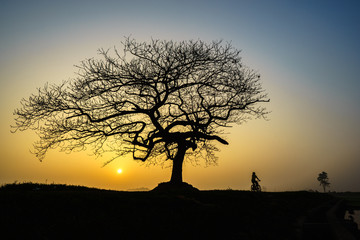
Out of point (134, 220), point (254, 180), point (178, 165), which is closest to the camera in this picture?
point (134, 220)

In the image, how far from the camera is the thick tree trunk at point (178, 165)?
19.2 metres

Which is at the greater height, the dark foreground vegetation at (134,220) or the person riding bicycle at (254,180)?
the person riding bicycle at (254,180)

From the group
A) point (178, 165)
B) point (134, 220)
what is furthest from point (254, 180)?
point (134, 220)

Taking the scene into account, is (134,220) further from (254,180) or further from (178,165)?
(254,180)

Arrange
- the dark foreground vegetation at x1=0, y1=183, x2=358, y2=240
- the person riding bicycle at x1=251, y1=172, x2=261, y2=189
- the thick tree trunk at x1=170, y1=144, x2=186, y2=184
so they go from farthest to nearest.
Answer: the person riding bicycle at x1=251, y1=172, x2=261, y2=189
the thick tree trunk at x1=170, y1=144, x2=186, y2=184
the dark foreground vegetation at x1=0, y1=183, x2=358, y2=240

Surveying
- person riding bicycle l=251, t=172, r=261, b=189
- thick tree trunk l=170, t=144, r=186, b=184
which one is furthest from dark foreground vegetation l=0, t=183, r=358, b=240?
person riding bicycle l=251, t=172, r=261, b=189

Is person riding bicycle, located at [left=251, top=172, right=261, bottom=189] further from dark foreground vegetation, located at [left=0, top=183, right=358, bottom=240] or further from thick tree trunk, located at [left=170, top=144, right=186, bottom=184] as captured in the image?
dark foreground vegetation, located at [left=0, top=183, right=358, bottom=240]

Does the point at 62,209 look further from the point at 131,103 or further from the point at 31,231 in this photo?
the point at 131,103

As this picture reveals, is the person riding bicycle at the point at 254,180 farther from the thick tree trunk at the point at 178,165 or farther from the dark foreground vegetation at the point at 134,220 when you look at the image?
the dark foreground vegetation at the point at 134,220

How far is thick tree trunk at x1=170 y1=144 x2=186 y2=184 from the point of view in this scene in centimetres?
1919

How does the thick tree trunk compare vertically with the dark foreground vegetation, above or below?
above

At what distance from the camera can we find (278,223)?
8.80 m

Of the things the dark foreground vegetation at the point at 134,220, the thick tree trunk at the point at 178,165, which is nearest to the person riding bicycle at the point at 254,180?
the thick tree trunk at the point at 178,165

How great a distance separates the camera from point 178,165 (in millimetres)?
19703
